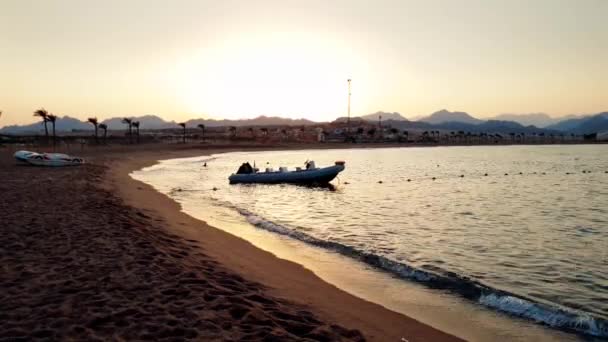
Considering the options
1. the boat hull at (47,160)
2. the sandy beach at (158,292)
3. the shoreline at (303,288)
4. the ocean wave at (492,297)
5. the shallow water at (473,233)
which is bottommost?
the shallow water at (473,233)

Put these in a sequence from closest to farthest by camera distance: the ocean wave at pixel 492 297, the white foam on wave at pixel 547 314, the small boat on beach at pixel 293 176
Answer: the white foam on wave at pixel 547 314, the ocean wave at pixel 492 297, the small boat on beach at pixel 293 176

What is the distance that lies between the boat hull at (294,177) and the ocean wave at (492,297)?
64.9ft

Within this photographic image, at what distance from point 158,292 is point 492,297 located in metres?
5.80

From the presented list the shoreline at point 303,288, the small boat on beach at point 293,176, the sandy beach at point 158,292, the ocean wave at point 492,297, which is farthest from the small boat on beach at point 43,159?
the ocean wave at point 492,297

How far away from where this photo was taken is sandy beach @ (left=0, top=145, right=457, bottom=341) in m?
5.49

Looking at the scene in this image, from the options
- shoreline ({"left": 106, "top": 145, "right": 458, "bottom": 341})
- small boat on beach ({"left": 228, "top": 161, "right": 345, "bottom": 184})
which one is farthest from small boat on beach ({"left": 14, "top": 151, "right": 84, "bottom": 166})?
shoreline ({"left": 106, "top": 145, "right": 458, "bottom": 341})

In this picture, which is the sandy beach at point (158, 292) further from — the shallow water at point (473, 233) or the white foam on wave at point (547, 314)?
the shallow water at point (473, 233)

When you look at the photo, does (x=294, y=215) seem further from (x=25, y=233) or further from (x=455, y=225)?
(x=25, y=233)

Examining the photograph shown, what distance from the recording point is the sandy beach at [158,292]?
216 inches

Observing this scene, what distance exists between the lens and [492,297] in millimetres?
8258

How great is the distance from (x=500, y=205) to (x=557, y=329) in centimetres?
1520

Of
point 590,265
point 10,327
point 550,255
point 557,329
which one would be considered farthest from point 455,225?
point 10,327

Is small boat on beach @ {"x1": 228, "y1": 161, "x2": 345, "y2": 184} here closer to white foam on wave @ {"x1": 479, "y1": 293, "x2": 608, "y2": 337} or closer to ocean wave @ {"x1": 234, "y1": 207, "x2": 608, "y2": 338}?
ocean wave @ {"x1": 234, "y1": 207, "x2": 608, "y2": 338}

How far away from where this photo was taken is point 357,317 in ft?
22.9
